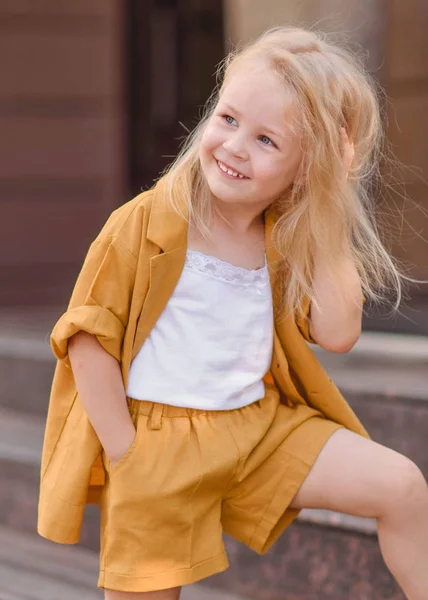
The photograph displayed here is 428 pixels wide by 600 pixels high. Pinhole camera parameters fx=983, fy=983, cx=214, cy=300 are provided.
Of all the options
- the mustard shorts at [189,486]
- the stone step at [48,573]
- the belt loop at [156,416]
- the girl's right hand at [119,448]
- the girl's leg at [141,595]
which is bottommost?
the stone step at [48,573]

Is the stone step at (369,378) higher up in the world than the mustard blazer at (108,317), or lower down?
lower down

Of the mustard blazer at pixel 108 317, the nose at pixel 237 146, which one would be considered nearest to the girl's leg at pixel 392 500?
the mustard blazer at pixel 108 317

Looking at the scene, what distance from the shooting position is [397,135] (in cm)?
425

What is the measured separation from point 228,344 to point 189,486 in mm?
292

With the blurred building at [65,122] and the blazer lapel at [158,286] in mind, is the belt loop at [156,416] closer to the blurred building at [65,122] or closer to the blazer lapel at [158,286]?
the blazer lapel at [158,286]

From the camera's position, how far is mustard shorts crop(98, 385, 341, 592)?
191 cm

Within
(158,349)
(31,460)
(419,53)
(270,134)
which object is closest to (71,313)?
(158,349)

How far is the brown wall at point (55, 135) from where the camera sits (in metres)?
4.94

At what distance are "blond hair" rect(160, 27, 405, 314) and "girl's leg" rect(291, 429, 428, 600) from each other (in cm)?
32

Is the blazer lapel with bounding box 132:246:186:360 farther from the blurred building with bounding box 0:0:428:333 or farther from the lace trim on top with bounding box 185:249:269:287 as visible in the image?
the blurred building with bounding box 0:0:428:333

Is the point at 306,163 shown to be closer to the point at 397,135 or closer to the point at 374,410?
the point at 374,410

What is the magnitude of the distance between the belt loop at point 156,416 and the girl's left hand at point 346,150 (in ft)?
1.96

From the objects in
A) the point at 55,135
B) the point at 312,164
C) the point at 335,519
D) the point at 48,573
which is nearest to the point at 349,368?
the point at 335,519

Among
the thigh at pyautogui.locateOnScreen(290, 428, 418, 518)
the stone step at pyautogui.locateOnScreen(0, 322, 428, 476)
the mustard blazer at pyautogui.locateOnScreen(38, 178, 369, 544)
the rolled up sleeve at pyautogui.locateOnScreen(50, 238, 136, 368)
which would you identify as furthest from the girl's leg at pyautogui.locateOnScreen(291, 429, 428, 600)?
the stone step at pyautogui.locateOnScreen(0, 322, 428, 476)
